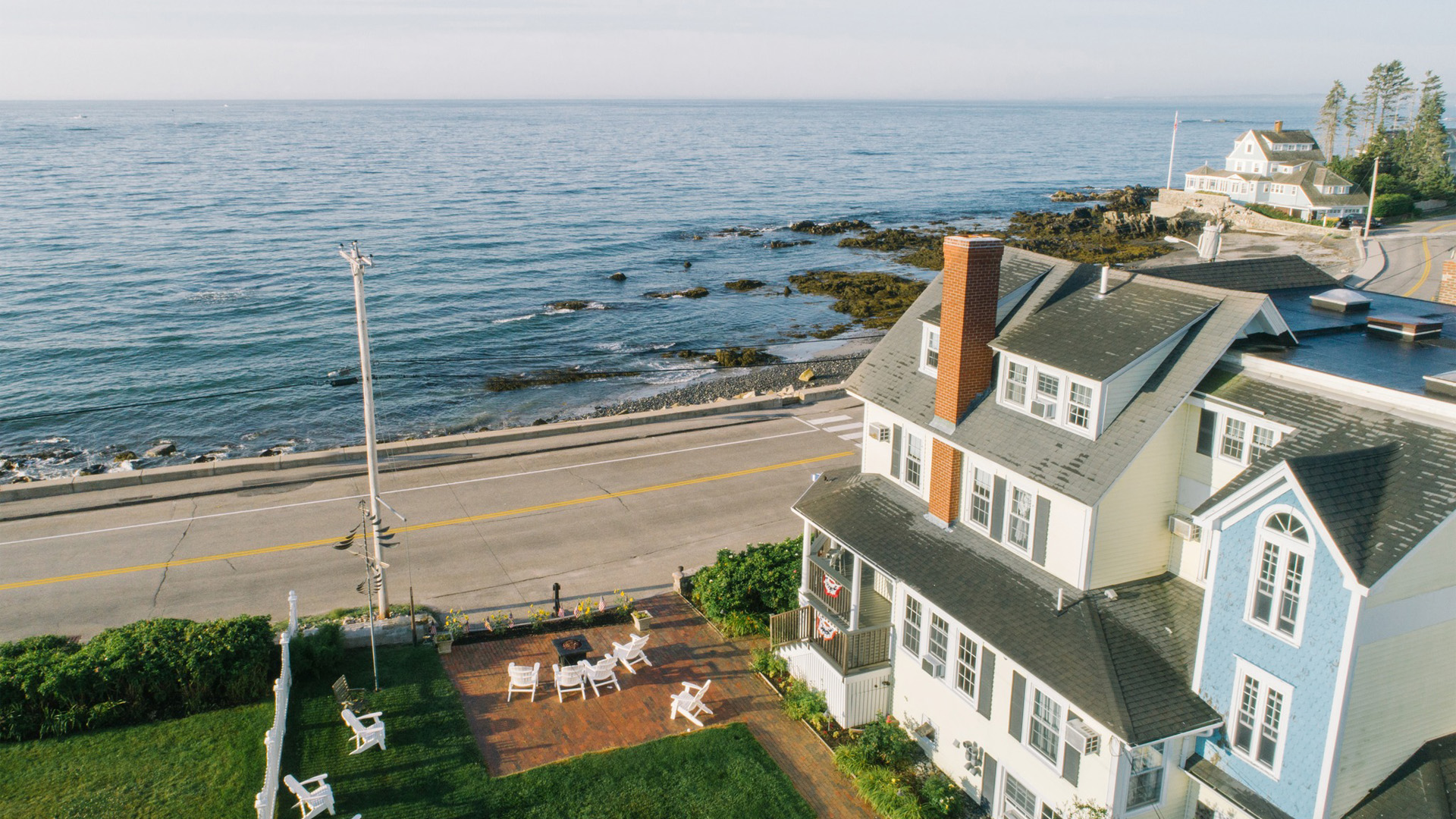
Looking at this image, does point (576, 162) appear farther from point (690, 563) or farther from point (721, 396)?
point (690, 563)

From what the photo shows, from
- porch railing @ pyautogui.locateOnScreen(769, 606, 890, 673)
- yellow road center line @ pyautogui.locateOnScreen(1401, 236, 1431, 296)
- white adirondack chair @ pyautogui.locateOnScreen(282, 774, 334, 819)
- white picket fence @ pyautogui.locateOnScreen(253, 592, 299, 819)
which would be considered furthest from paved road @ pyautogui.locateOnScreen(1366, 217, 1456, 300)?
white adirondack chair @ pyautogui.locateOnScreen(282, 774, 334, 819)

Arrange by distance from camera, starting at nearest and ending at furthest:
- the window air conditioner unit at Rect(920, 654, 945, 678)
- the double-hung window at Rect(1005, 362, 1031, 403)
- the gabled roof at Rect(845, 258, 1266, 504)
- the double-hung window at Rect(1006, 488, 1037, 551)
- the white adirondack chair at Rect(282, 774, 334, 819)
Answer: the gabled roof at Rect(845, 258, 1266, 504), the white adirondack chair at Rect(282, 774, 334, 819), the double-hung window at Rect(1006, 488, 1037, 551), the window air conditioner unit at Rect(920, 654, 945, 678), the double-hung window at Rect(1005, 362, 1031, 403)

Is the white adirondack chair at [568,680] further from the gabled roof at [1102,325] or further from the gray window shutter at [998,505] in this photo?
the gabled roof at [1102,325]

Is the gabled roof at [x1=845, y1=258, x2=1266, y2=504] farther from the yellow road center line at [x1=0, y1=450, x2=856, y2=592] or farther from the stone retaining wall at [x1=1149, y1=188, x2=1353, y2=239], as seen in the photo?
the stone retaining wall at [x1=1149, y1=188, x2=1353, y2=239]

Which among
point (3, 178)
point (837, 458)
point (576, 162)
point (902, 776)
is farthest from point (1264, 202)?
point (3, 178)

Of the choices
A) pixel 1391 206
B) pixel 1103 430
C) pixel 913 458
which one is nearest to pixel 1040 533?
pixel 1103 430
